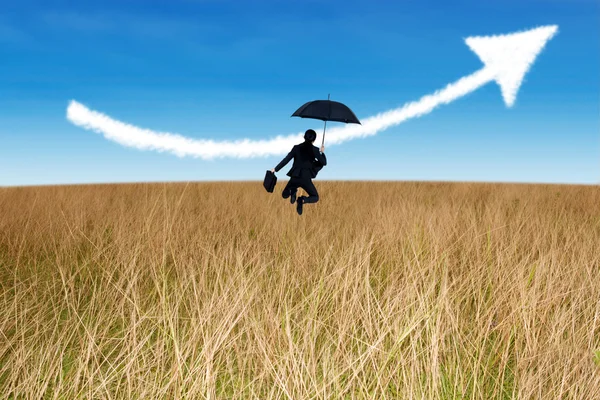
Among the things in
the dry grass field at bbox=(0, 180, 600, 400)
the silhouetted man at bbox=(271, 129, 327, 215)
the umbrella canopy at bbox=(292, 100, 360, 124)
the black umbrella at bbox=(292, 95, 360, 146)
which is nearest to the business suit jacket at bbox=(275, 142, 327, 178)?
the silhouetted man at bbox=(271, 129, 327, 215)

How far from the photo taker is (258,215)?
25.1ft

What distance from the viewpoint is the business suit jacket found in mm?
6613

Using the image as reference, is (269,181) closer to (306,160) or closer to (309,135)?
(306,160)

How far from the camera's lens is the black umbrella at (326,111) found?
264 inches

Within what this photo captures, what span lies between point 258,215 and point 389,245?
10.6ft

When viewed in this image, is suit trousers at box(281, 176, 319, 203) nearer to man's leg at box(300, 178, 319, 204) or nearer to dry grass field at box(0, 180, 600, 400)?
man's leg at box(300, 178, 319, 204)

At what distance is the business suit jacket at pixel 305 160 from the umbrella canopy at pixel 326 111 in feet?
1.54

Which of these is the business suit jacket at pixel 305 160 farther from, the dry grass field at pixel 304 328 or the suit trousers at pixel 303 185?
the dry grass field at pixel 304 328

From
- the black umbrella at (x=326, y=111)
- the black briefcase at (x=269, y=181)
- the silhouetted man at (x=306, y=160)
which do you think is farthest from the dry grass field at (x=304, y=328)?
the black umbrella at (x=326, y=111)

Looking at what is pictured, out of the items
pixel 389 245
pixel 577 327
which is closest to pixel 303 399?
pixel 577 327

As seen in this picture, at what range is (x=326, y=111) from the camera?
675 cm

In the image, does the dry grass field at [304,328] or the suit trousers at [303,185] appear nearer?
the dry grass field at [304,328]

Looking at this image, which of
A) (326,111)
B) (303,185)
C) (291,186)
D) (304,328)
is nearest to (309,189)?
(303,185)

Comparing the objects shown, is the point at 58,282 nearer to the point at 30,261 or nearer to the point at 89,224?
the point at 30,261
